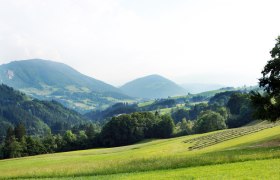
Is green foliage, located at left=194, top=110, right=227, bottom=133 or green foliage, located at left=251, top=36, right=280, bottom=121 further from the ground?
green foliage, located at left=251, top=36, right=280, bottom=121

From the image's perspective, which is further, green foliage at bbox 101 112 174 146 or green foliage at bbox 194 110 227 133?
green foliage at bbox 101 112 174 146

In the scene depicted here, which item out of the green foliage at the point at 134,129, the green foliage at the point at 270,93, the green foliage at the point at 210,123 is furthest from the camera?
the green foliage at the point at 134,129

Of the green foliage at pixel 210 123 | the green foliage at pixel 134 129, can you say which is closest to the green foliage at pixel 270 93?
the green foliage at pixel 210 123

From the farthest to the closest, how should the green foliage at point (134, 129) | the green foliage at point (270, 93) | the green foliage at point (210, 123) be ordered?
the green foliage at point (134, 129)
the green foliage at point (210, 123)
the green foliage at point (270, 93)

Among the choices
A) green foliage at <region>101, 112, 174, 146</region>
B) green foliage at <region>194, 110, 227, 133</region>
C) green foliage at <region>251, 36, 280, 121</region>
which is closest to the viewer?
green foliage at <region>251, 36, 280, 121</region>

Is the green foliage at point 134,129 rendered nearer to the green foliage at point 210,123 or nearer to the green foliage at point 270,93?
the green foliage at point 210,123

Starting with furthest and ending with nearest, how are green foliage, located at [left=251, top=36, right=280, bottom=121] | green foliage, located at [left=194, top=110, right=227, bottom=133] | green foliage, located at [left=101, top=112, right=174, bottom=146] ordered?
green foliage, located at [left=101, top=112, right=174, bottom=146] → green foliage, located at [left=194, top=110, right=227, bottom=133] → green foliage, located at [left=251, top=36, right=280, bottom=121]

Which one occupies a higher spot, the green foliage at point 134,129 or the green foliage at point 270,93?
the green foliage at point 270,93

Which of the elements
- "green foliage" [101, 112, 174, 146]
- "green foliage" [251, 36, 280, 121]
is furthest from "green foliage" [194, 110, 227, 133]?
"green foliage" [251, 36, 280, 121]

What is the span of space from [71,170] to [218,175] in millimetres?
21064

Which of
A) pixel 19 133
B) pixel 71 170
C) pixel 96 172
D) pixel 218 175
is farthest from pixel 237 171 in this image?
pixel 19 133

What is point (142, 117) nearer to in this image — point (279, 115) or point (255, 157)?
point (279, 115)

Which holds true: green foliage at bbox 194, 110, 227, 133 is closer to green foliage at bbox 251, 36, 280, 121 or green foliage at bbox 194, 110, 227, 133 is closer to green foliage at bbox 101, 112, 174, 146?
green foliage at bbox 101, 112, 174, 146

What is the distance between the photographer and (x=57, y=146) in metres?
160
